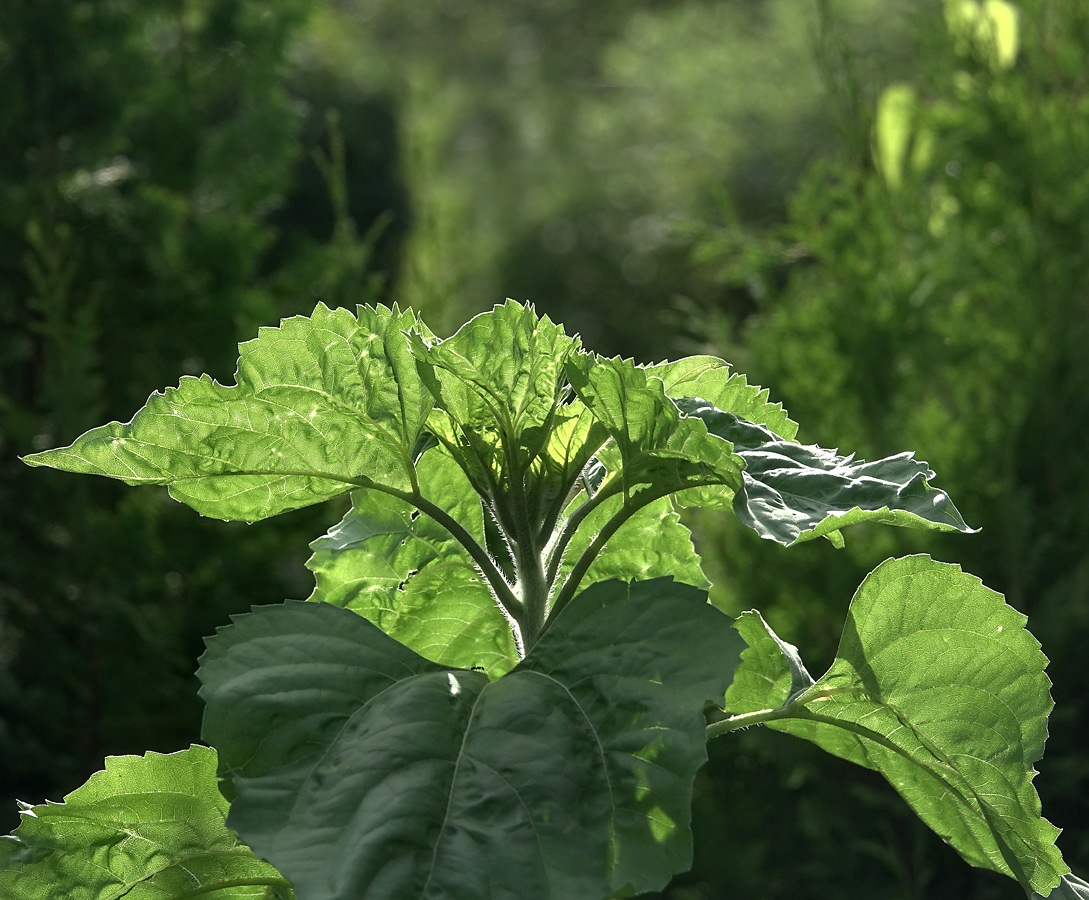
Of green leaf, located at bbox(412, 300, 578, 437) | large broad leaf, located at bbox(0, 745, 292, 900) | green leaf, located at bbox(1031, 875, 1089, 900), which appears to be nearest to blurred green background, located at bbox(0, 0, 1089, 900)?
green leaf, located at bbox(1031, 875, 1089, 900)

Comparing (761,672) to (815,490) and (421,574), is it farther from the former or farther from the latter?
(421,574)

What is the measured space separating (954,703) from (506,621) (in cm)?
44

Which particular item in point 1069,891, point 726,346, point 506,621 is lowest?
point 726,346

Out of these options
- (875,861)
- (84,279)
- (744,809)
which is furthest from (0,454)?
(875,861)

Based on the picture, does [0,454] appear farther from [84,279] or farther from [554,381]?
[554,381]

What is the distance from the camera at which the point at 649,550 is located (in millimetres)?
1088

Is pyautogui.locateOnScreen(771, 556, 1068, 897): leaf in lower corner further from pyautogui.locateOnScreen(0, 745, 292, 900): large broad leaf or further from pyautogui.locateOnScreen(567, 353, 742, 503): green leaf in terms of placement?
pyautogui.locateOnScreen(0, 745, 292, 900): large broad leaf

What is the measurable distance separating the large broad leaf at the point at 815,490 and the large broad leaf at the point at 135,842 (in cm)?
53

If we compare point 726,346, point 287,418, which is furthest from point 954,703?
point 726,346

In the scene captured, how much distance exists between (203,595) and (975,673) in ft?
8.16

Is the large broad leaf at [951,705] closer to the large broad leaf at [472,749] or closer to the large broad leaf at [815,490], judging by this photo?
the large broad leaf at [815,490]

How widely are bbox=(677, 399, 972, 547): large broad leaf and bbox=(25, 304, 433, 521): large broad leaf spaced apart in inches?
9.9

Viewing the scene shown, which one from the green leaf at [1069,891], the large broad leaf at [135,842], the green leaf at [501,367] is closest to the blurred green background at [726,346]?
the green leaf at [1069,891]

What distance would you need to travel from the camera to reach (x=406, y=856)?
0.76m
